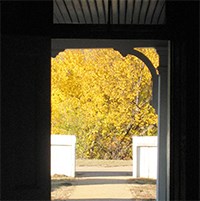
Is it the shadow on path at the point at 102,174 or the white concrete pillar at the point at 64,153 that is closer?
the shadow on path at the point at 102,174

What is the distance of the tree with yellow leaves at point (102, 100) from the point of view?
15.8 meters

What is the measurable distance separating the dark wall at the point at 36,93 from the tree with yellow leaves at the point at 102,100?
11.5m

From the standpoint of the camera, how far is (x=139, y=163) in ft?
42.7

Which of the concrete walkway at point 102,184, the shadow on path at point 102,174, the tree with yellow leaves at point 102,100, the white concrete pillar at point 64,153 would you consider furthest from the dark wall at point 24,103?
the tree with yellow leaves at point 102,100

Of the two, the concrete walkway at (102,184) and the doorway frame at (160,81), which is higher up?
the doorway frame at (160,81)

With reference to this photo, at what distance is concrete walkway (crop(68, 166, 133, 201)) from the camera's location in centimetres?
1000

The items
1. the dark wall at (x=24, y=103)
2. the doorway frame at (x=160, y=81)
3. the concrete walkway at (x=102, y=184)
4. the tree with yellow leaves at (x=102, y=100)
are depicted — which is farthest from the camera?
the tree with yellow leaves at (x=102, y=100)

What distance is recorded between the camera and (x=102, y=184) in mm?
11367

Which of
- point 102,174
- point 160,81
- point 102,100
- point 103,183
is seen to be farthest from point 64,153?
point 160,81

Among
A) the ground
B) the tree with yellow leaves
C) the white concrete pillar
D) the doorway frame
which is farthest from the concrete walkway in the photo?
the doorway frame

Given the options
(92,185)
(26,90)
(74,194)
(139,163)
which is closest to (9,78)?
(26,90)

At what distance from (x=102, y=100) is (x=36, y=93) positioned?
39.5ft

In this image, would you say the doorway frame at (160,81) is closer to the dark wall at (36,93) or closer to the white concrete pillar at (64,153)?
the dark wall at (36,93)

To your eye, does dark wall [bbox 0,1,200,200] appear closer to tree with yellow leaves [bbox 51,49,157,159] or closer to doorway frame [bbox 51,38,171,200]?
doorway frame [bbox 51,38,171,200]
